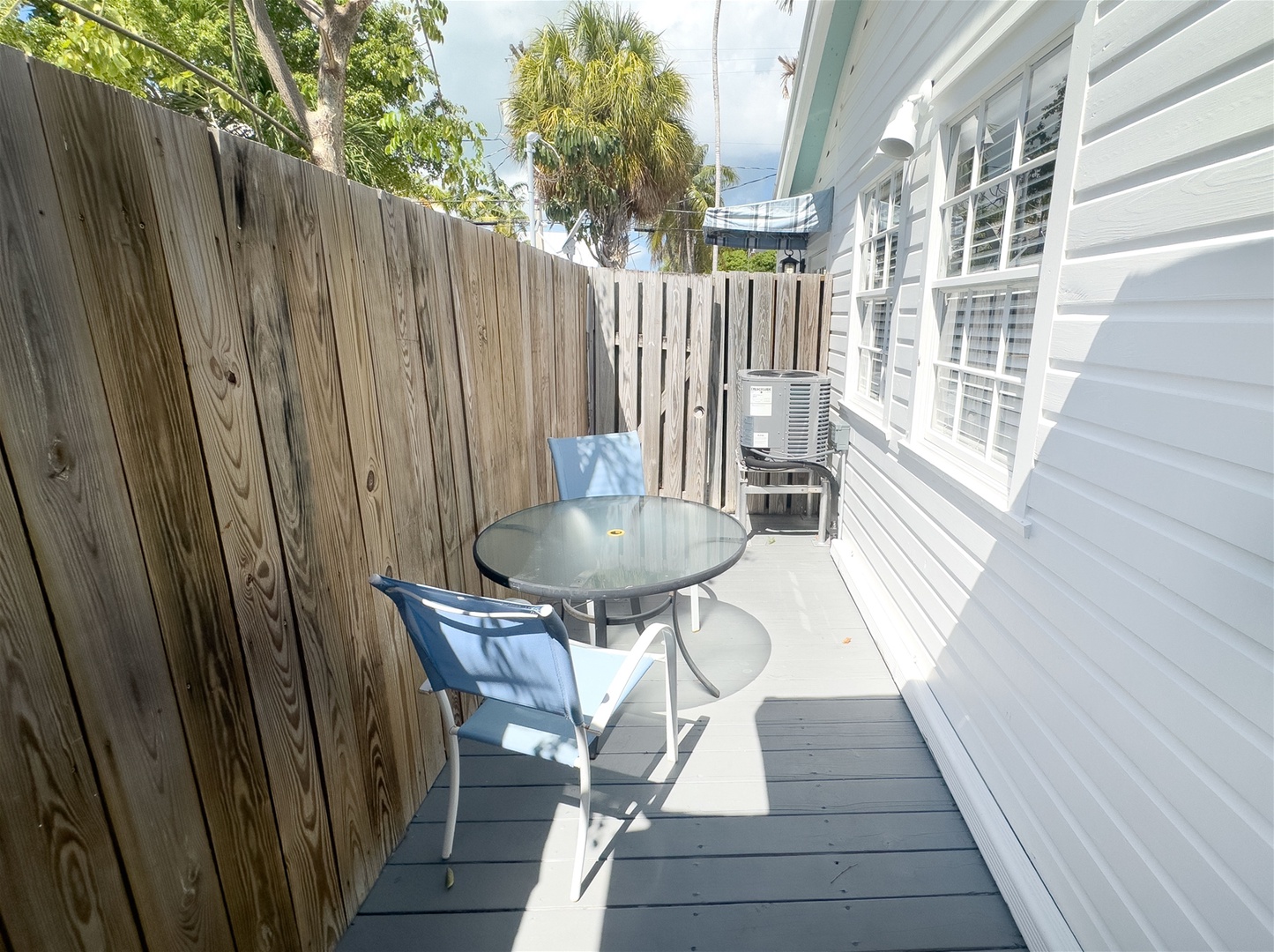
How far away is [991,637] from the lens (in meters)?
2.00

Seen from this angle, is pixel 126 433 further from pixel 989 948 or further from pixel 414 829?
pixel 989 948

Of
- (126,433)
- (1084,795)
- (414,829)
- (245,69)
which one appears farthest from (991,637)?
(245,69)

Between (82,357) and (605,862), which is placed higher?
(82,357)

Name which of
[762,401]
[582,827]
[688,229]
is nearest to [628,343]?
[762,401]

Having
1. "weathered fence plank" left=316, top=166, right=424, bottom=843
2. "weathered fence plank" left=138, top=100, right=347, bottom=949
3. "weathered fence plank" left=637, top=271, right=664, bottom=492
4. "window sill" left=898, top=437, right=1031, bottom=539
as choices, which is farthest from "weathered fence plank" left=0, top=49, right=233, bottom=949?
"weathered fence plank" left=637, top=271, right=664, bottom=492

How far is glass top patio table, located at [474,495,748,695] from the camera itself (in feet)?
6.51

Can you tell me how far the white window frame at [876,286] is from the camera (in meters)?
3.22

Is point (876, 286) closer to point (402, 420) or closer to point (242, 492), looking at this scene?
point (402, 420)

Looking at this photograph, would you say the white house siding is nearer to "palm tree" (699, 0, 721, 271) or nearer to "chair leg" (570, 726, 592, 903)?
"chair leg" (570, 726, 592, 903)

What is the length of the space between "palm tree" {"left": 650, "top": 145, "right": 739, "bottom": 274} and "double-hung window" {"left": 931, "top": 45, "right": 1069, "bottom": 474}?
13.4 meters

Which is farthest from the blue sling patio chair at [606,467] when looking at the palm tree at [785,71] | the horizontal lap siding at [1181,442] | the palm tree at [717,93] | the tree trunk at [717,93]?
the palm tree at [785,71]

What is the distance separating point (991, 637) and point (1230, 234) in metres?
1.34

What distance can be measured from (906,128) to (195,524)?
306cm

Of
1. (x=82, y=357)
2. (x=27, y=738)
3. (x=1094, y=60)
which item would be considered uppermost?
(x=1094, y=60)
